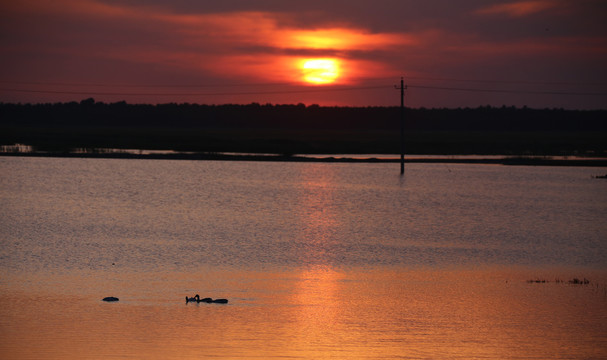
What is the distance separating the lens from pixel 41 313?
62.0 feet

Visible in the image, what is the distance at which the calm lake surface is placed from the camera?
1661cm

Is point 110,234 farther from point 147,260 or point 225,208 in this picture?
point 225,208

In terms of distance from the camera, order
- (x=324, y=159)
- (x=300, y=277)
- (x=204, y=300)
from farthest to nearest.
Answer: (x=324, y=159) < (x=300, y=277) < (x=204, y=300)

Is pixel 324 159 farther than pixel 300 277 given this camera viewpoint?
Yes

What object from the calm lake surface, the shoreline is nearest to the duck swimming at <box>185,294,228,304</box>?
the calm lake surface

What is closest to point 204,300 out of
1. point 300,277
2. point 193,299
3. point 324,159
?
point 193,299

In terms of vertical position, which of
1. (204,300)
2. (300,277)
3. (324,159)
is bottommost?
(324,159)

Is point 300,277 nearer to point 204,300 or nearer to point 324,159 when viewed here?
point 204,300

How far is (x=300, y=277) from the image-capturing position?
2495cm

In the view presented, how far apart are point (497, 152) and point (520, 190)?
222 feet

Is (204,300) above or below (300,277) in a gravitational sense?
above

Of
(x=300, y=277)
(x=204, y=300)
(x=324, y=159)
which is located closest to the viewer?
(x=204, y=300)

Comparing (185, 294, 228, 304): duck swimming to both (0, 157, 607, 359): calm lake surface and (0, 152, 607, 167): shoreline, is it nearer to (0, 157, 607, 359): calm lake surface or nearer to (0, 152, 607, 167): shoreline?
(0, 157, 607, 359): calm lake surface

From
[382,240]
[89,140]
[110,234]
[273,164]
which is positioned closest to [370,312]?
[382,240]
